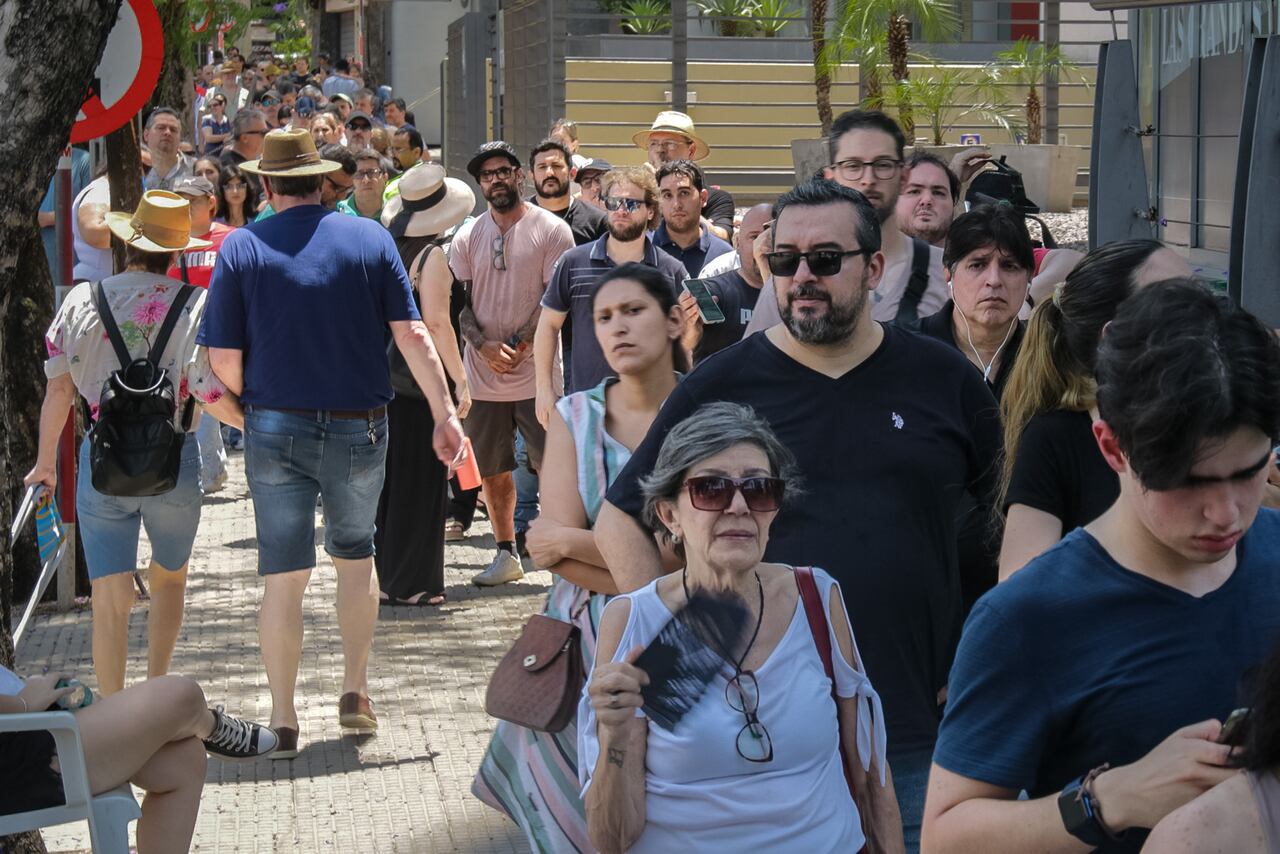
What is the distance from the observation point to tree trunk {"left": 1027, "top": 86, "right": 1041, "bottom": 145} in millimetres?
22266

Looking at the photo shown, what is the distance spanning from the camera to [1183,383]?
7.36 feet

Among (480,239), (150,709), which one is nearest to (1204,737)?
(150,709)

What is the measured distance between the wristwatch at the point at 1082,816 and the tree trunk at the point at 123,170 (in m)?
7.10

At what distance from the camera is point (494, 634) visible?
8672 mm

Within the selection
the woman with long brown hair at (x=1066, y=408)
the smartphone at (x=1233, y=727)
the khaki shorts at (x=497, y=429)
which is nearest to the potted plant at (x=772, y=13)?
the khaki shorts at (x=497, y=429)

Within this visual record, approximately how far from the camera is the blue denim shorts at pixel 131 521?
664 cm

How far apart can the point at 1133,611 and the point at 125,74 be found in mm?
6010

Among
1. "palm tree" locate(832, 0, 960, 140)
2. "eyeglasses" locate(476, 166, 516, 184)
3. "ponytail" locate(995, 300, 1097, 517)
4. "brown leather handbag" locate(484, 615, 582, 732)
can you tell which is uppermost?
"palm tree" locate(832, 0, 960, 140)

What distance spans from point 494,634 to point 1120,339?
6532 mm

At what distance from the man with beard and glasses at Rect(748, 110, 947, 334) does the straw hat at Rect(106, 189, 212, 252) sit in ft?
7.61

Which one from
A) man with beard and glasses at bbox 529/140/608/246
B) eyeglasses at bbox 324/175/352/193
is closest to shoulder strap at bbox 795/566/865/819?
man with beard and glasses at bbox 529/140/608/246

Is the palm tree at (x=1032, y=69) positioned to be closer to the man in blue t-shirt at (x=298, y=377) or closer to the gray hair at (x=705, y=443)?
the man in blue t-shirt at (x=298, y=377)

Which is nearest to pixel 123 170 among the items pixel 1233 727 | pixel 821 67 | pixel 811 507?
pixel 811 507

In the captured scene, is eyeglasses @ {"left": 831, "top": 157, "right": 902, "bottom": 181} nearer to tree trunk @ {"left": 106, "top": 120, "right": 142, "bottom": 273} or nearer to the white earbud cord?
the white earbud cord
